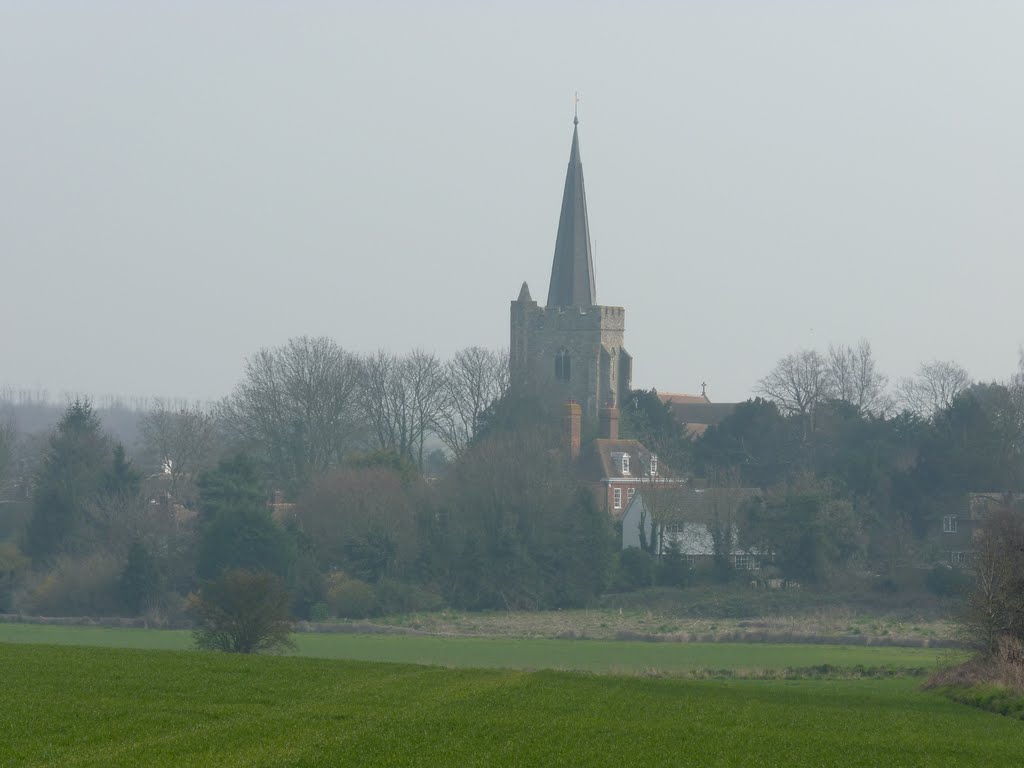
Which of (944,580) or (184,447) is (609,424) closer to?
(184,447)

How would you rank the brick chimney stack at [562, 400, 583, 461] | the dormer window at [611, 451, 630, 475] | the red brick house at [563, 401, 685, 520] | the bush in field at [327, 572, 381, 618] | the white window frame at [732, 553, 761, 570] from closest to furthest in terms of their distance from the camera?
1. the bush in field at [327, 572, 381, 618]
2. the white window frame at [732, 553, 761, 570]
3. the red brick house at [563, 401, 685, 520]
4. the brick chimney stack at [562, 400, 583, 461]
5. the dormer window at [611, 451, 630, 475]

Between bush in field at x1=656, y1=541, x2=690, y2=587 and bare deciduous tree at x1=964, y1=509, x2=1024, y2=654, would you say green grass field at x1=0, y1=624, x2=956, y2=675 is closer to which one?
bare deciduous tree at x1=964, y1=509, x2=1024, y2=654

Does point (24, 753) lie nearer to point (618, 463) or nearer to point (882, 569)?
point (882, 569)

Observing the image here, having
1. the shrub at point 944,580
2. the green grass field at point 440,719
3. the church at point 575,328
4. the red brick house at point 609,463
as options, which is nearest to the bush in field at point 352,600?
the shrub at point 944,580

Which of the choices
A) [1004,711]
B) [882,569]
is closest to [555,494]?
[882,569]

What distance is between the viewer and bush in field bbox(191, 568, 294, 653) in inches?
1459

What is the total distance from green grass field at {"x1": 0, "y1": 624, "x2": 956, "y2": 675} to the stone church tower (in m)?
46.7

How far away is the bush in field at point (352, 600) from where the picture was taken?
178 ft

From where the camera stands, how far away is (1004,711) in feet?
84.3

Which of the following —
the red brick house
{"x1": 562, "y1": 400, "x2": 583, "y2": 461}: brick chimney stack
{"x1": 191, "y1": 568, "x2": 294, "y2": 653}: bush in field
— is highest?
{"x1": 562, "y1": 400, "x2": 583, "y2": 461}: brick chimney stack

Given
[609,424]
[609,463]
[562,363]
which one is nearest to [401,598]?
[609,463]

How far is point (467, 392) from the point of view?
83.4 metres

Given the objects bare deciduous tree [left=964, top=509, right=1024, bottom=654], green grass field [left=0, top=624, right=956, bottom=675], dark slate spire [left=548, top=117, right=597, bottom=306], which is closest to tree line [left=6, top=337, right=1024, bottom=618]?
green grass field [left=0, top=624, right=956, bottom=675]

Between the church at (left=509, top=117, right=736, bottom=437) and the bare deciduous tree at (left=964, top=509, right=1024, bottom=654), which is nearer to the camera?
the bare deciduous tree at (left=964, top=509, right=1024, bottom=654)
